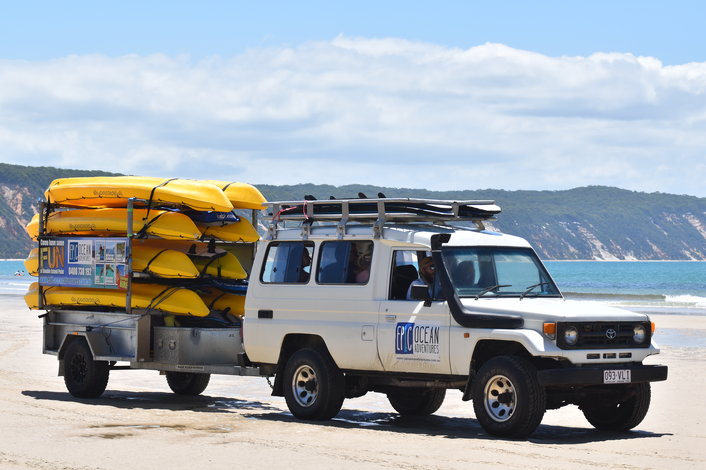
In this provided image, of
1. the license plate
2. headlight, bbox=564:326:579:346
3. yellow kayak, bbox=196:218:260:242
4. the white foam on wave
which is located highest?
yellow kayak, bbox=196:218:260:242

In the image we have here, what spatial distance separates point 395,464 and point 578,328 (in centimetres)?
256

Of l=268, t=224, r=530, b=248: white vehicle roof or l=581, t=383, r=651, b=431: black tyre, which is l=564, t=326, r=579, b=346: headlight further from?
l=268, t=224, r=530, b=248: white vehicle roof

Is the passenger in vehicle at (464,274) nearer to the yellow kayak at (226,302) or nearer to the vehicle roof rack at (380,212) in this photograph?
the vehicle roof rack at (380,212)

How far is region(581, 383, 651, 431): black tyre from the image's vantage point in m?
12.7

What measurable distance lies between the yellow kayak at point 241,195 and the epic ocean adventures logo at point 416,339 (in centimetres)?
382

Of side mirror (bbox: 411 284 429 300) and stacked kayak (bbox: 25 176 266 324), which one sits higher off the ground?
stacked kayak (bbox: 25 176 266 324)

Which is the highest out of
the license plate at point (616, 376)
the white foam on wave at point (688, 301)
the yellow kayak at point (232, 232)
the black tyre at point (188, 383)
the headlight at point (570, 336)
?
the yellow kayak at point (232, 232)

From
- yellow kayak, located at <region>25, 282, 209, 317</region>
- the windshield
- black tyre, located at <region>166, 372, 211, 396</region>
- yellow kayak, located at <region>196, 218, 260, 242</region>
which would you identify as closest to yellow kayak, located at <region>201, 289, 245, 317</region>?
yellow kayak, located at <region>25, 282, 209, 317</region>

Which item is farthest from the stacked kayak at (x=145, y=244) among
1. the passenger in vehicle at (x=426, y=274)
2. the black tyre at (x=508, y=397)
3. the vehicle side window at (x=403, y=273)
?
the black tyre at (x=508, y=397)

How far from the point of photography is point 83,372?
16.3 m

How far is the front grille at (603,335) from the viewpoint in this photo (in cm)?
1194

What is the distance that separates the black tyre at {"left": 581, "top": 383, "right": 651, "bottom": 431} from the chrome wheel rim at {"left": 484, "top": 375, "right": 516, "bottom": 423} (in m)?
1.27

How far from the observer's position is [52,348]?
55.7ft

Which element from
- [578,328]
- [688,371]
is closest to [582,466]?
[578,328]
